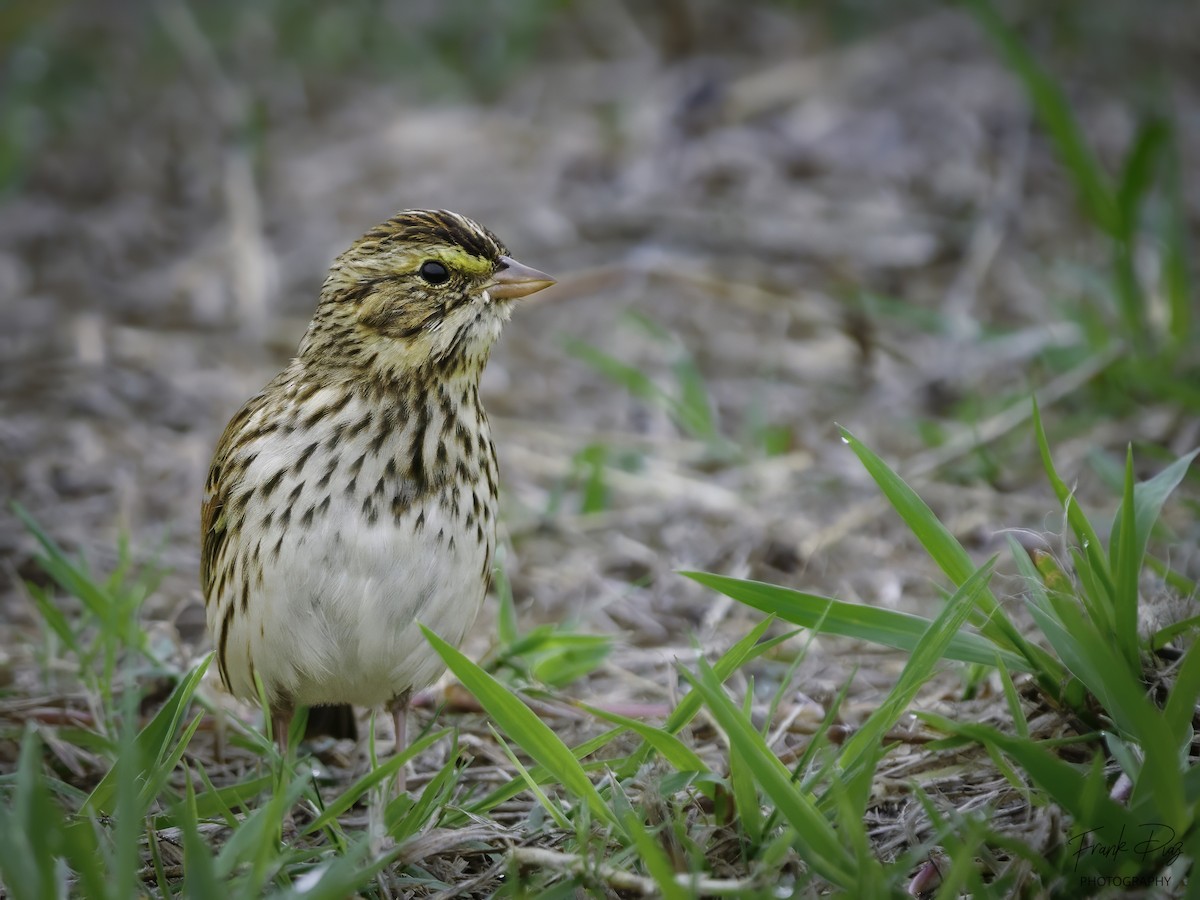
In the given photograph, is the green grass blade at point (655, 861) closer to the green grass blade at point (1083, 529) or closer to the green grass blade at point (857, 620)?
the green grass blade at point (857, 620)

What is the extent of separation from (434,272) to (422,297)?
0.08 metres

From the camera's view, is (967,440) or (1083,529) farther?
(967,440)

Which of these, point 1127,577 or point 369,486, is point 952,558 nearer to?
point 1127,577

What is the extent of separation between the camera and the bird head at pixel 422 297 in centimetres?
338

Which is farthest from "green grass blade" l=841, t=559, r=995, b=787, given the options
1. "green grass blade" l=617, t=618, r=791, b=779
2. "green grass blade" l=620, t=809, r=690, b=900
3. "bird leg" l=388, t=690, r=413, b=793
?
"bird leg" l=388, t=690, r=413, b=793

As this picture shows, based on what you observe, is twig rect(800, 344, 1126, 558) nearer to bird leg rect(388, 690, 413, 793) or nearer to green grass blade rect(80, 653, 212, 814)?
bird leg rect(388, 690, 413, 793)

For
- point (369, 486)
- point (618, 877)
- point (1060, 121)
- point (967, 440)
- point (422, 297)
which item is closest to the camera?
point (618, 877)

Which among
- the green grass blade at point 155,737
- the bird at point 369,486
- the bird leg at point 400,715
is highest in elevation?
the bird at point 369,486

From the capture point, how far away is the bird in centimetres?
317

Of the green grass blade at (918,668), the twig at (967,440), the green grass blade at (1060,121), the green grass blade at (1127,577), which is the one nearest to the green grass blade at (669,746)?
the green grass blade at (918,668)

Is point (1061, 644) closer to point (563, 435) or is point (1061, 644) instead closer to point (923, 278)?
point (563, 435)

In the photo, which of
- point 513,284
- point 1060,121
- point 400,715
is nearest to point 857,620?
point 513,284

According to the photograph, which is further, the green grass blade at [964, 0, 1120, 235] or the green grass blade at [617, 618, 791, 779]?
the green grass blade at [964, 0, 1120, 235]

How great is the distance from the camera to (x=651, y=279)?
7.00 meters
